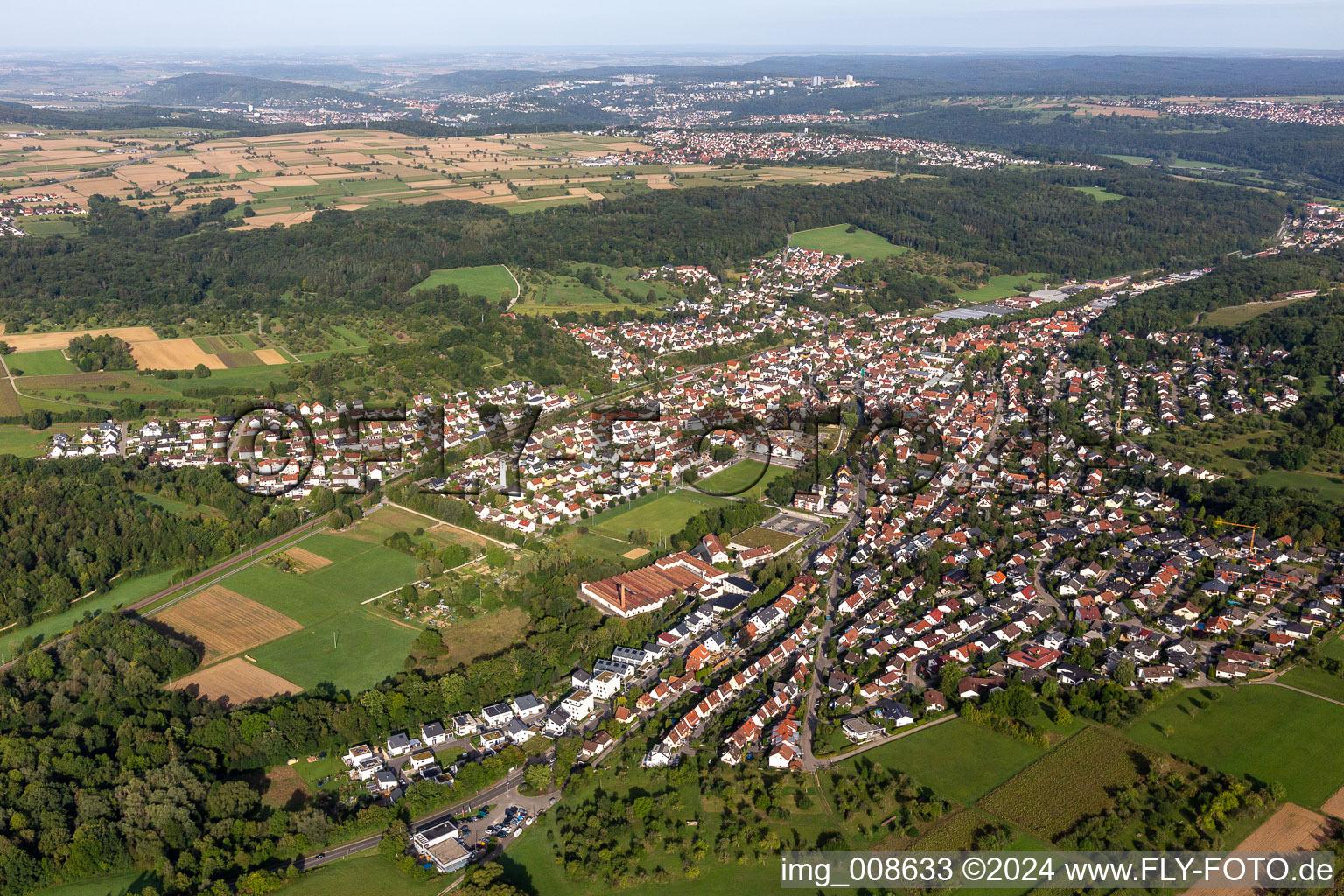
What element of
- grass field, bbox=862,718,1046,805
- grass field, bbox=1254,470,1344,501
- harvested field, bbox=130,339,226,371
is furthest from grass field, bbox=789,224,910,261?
grass field, bbox=862,718,1046,805

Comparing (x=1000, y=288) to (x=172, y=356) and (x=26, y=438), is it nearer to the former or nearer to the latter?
(x=172, y=356)

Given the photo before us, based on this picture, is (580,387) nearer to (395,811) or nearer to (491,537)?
(491,537)

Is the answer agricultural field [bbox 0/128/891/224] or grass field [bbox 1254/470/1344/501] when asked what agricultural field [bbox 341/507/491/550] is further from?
agricultural field [bbox 0/128/891/224]

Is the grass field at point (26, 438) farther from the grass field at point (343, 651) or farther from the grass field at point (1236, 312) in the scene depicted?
the grass field at point (1236, 312)

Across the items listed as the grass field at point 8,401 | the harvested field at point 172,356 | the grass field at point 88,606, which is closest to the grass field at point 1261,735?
the grass field at point 88,606

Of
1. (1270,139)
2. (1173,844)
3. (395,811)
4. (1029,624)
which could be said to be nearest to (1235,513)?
(1029,624)

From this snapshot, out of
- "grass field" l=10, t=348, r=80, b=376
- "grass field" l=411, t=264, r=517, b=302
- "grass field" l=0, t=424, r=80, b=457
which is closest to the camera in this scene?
"grass field" l=0, t=424, r=80, b=457
